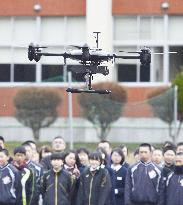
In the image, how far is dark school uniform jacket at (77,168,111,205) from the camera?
723 inches

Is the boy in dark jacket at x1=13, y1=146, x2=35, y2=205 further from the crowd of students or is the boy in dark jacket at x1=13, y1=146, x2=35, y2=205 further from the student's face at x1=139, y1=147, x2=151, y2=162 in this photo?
the student's face at x1=139, y1=147, x2=151, y2=162

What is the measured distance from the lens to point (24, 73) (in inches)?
1574

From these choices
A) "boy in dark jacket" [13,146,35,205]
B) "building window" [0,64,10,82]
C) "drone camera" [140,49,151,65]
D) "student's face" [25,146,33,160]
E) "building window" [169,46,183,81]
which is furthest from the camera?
"building window" [0,64,10,82]

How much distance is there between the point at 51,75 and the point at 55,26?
217cm

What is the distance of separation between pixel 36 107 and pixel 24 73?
11.7 meters

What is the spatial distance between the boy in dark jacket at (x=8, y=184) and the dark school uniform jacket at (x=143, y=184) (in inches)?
69.0

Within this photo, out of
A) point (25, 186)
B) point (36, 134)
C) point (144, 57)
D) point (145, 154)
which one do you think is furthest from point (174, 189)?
point (36, 134)

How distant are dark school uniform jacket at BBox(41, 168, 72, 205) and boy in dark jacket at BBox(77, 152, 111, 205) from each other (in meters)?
0.21

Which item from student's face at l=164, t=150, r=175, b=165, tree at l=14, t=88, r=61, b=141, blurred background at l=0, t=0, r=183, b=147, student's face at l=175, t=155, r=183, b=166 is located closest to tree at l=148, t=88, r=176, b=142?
tree at l=14, t=88, r=61, b=141

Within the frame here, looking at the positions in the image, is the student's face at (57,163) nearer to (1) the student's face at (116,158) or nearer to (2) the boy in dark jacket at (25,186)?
(2) the boy in dark jacket at (25,186)

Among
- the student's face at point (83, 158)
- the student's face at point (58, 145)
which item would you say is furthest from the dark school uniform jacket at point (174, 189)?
the student's face at point (58, 145)

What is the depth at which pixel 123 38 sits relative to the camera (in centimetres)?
3962

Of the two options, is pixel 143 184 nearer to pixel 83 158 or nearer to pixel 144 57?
pixel 83 158

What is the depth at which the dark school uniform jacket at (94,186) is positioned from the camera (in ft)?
60.3
